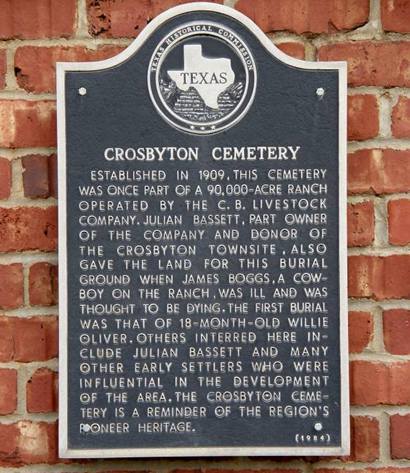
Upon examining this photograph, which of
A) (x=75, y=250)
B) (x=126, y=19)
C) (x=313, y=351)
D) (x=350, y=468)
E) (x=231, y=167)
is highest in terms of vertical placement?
(x=126, y=19)

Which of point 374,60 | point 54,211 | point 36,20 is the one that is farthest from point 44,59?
point 374,60

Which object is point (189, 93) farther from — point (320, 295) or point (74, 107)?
point (320, 295)

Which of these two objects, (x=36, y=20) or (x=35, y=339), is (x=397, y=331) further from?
(x=36, y=20)

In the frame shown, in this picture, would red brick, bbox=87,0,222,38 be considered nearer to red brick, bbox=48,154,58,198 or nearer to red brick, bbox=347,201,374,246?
red brick, bbox=48,154,58,198

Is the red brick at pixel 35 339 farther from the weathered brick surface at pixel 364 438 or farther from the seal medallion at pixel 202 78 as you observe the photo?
the weathered brick surface at pixel 364 438

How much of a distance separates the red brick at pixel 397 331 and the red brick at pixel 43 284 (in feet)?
2.52

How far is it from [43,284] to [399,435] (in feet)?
2.94

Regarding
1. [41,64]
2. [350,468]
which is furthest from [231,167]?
[350,468]

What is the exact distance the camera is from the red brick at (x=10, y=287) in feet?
7.54

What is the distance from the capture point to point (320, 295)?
2.23 meters


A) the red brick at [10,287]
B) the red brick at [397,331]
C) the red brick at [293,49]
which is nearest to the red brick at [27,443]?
the red brick at [10,287]

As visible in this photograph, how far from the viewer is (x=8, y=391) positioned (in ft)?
7.53

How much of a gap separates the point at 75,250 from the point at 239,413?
1.71 feet

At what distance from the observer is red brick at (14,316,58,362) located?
7.53ft
